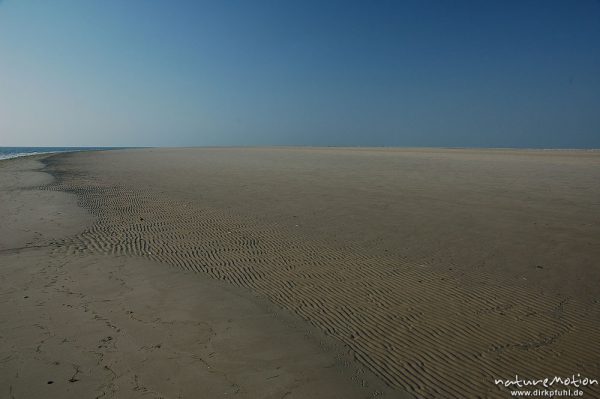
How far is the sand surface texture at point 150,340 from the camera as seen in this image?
3.28 metres

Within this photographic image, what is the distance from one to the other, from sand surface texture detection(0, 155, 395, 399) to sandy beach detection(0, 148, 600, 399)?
20 mm

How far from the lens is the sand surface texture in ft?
10.8

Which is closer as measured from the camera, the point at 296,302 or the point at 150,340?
the point at 150,340

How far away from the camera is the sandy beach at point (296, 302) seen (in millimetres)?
3477

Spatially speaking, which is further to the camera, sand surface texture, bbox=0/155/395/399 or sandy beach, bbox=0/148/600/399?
sandy beach, bbox=0/148/600/399

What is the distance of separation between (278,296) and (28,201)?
1202 centimetres

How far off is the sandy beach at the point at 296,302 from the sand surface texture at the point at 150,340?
0.02 meters

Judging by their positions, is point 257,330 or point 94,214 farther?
point 94,214

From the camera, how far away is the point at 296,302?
16.8 ft

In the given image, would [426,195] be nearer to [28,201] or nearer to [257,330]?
[257,330]

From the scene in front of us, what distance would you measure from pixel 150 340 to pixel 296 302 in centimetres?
197

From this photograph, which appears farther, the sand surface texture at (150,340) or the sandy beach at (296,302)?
the sandy beach at (296,302)

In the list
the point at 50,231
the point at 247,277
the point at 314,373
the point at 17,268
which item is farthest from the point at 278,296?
the point at 50,231

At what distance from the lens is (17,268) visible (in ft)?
20.2
